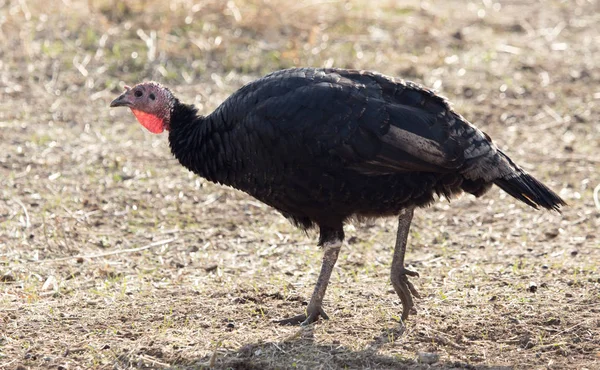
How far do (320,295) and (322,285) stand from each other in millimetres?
67

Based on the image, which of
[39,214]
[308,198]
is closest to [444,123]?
[308,198]

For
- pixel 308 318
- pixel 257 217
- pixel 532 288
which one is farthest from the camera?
pixel 257 217

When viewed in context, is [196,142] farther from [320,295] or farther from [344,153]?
[320,295]

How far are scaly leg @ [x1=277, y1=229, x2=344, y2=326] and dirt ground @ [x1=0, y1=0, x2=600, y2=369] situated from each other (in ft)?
0.30

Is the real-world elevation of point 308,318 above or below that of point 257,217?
below

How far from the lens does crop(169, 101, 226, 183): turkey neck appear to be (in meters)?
5.54

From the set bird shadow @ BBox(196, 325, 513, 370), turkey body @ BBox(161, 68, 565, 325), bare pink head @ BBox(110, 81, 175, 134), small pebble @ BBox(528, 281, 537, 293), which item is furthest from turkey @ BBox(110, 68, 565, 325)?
small pebble @ BBox(528, 281, 537, 293)

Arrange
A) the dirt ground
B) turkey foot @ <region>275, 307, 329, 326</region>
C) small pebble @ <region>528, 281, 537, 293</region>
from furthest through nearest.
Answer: small pebble @ <region>528, 281, 537, 293</region>, turkey foot @ <region>275, 307, 329, 326</region>, the dirt ground

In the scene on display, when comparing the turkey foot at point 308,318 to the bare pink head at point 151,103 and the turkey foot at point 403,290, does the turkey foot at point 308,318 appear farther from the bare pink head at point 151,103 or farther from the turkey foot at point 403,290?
the bare pink head at point 151,103

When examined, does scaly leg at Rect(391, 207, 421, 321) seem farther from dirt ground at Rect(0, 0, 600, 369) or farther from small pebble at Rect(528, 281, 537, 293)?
small pebble at Rect(528, 281, 537, 293)

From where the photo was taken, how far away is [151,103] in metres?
6.01

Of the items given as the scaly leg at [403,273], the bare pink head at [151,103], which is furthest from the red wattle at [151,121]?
the scaly leg at [403,273]

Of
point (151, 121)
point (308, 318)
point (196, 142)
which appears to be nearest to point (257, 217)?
point (151, 121)

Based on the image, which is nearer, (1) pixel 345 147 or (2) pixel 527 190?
(1) pixel 345 147
